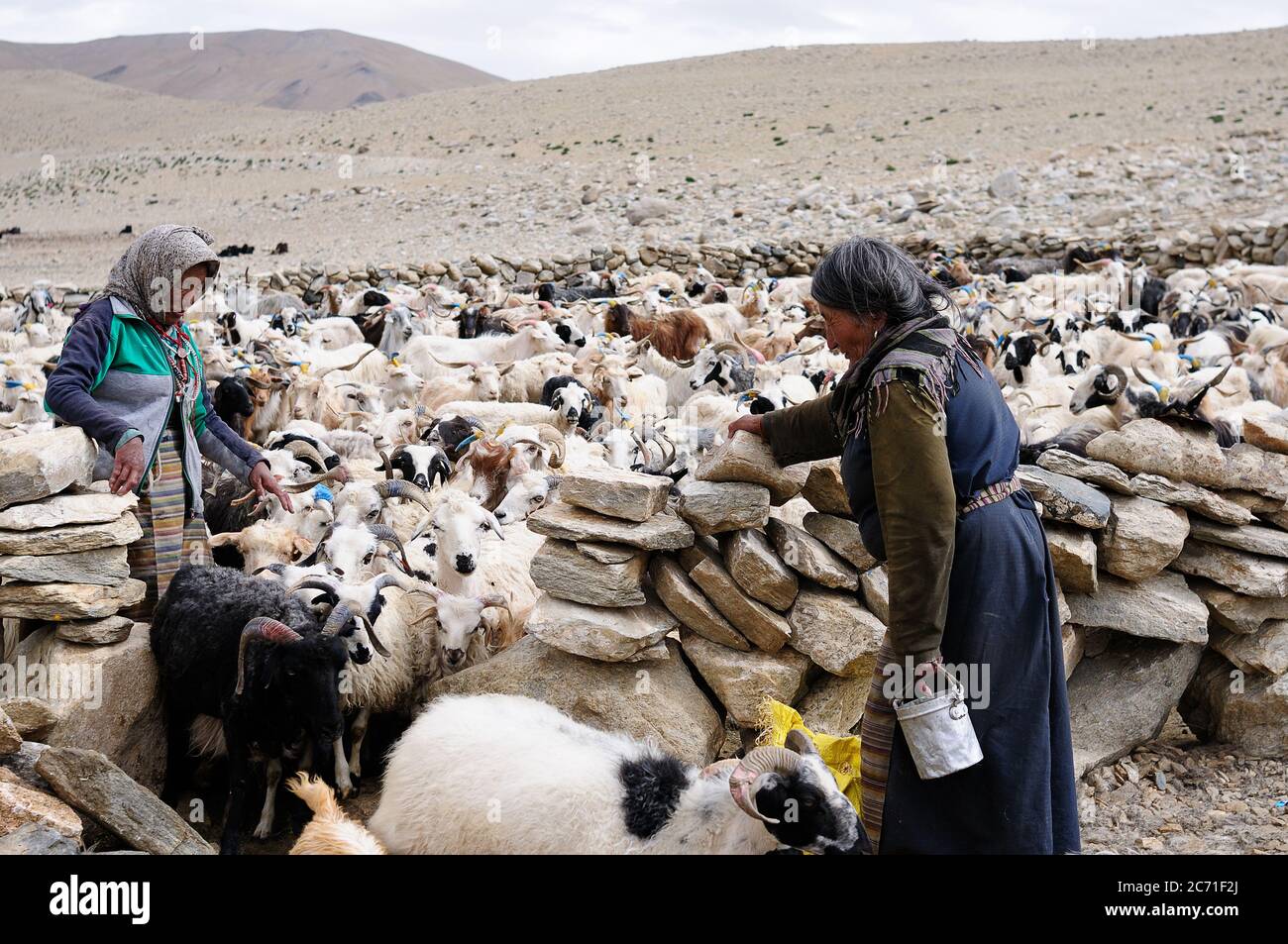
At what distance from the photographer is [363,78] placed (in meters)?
107

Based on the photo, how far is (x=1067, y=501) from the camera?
4.20m

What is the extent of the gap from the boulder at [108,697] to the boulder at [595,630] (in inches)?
Result: 58.5

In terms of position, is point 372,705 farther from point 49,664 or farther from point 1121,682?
point 1121,682

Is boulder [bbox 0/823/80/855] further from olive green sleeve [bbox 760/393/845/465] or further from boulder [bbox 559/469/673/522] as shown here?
olive green sleeve [bbox 760/393/845/465]

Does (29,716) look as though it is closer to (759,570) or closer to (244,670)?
(244,670)

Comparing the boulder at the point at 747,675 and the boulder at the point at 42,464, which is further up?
the boulder at the point at 42,464

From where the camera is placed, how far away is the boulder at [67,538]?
144 inches

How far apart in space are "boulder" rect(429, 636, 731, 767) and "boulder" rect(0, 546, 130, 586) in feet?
4.47

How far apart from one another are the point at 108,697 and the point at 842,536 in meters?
2.78

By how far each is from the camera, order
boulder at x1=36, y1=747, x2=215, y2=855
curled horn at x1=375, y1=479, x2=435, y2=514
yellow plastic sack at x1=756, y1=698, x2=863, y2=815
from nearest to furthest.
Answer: boulder at x1=36, y1=747, x2=215, y2=855 → yellow plastic sack at x1=756, y1=698, x2=863, y2=815 → curled horn at x1=375, y1=479, x2=435, y2=514

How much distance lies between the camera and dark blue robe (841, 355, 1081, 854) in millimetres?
2471

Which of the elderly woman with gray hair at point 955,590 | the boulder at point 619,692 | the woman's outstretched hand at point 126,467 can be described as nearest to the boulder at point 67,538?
the woman's outstretched hand at point 126,467

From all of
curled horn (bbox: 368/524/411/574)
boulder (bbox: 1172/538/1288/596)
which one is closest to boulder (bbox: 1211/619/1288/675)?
boulder (bbox: 1172/538/1288/596)

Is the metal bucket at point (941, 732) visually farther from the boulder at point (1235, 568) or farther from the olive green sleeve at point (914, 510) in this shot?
the boulder at point (1235, 568)
